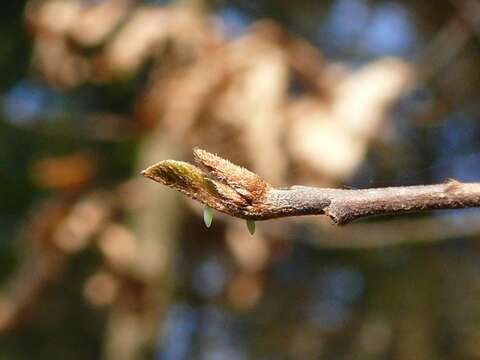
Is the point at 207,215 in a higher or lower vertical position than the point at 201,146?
lower

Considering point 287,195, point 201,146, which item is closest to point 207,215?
point 287,195

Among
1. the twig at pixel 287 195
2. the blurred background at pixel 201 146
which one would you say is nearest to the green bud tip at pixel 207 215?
the twig at pixel 287 195

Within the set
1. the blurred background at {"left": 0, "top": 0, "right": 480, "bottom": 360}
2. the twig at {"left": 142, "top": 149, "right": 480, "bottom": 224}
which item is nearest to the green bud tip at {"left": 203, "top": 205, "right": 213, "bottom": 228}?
the twig at {"left": 142, "top": 149, "right": 480, "bottom": 224}

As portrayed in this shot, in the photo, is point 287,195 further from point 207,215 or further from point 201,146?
point 201,146

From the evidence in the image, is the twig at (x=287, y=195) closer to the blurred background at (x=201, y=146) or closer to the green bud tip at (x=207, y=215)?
the green bud tip at (x=207, y=215)

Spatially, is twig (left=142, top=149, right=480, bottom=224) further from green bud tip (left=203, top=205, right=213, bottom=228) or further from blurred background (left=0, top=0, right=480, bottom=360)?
blurred background (left=0, top=0, right=480, bottom=360)
